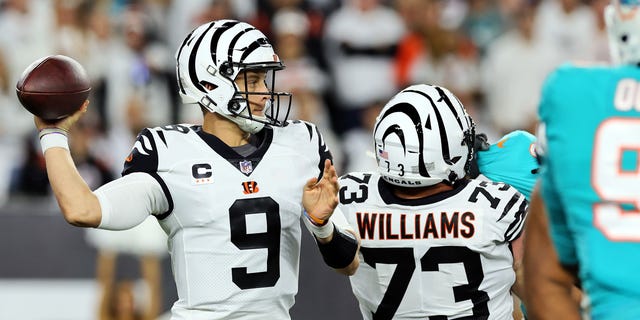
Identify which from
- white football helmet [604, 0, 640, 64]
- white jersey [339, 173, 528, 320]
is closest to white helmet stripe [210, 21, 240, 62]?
white jersey [339, 173, 528, 320]

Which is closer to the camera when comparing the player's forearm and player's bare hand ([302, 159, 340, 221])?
the player's forearm

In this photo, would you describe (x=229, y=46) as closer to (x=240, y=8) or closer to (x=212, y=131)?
(x=212, y=131)

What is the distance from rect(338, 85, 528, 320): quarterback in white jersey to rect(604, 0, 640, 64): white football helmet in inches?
58.2

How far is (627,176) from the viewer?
3055 mm

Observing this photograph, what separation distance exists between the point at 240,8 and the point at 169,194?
6.88 metres

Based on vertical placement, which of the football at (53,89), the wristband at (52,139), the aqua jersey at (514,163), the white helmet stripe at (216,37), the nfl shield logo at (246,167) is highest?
the white helmet stripe at (216,37)

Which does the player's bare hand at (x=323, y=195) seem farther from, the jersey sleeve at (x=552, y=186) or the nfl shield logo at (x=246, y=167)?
the jersey sleeve at (x=552, y=186)

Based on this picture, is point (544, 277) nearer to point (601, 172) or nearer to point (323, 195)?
point (601, 172)

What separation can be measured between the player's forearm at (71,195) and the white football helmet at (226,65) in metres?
0.71

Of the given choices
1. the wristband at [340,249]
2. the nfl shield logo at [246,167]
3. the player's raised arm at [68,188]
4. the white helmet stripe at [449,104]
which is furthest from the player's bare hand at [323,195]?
the player's raised arm at [68,188]

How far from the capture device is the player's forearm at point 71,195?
13.5ft

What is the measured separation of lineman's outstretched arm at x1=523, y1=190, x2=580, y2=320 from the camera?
10.6 ft

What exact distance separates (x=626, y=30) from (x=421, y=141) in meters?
1.56

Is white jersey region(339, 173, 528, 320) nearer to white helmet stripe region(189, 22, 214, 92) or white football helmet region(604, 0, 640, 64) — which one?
white helmet stripe region(189, 22, 214, 92)
